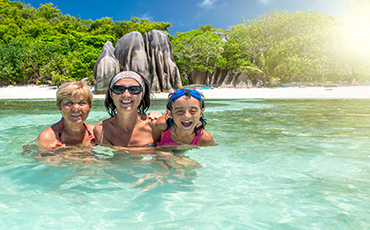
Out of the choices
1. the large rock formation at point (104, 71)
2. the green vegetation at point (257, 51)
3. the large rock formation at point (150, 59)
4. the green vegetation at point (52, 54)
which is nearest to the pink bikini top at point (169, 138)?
the large rock formation at point (104, 71)

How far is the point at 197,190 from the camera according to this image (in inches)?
94.3

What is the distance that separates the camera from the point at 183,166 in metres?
2.95

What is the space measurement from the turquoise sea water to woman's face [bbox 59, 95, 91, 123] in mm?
491

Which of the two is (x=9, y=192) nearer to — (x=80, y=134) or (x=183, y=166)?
(x=80, y=134)

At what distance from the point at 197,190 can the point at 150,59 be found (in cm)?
1918

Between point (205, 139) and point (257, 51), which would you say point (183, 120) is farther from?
point (257, 51)

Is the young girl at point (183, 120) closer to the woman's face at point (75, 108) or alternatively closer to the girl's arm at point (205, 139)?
the girl's arm at point (205, 139)

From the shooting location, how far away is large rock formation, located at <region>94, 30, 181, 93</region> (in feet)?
65.4

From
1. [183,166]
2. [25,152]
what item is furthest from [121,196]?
[25,152]

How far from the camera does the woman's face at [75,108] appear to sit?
10.7 feet

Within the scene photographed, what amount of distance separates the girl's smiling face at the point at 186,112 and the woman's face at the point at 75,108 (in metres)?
1.05

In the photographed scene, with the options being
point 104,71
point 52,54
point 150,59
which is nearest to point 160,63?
point 150,59

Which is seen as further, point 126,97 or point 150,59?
point 150,59

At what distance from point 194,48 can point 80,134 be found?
26215mm
